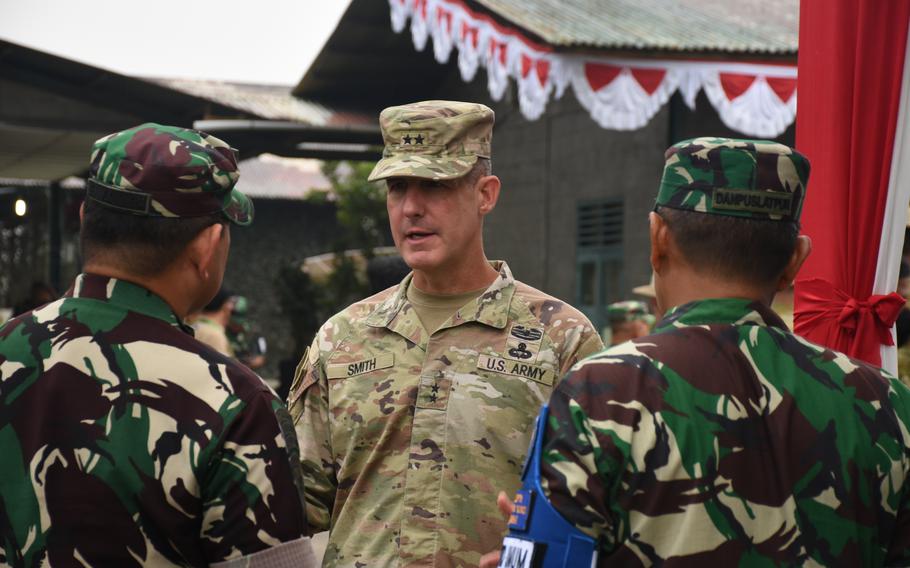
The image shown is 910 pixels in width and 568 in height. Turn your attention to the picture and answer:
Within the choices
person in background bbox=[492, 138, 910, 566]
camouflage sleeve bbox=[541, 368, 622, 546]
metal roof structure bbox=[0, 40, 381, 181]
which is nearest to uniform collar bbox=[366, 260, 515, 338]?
person in background bbox=[492, 138, 910, 566]

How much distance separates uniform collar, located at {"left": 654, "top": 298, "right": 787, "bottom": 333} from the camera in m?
1.79

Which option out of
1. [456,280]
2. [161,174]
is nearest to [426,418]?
[456,280]

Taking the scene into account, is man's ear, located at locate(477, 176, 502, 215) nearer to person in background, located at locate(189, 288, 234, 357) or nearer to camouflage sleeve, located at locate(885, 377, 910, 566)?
camouflage sleeve, located at locate(885, 377, 910, 566)

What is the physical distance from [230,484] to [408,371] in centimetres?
96

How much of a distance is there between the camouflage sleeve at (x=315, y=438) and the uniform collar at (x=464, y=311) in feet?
0.63

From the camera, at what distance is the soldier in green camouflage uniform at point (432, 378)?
2.54 m

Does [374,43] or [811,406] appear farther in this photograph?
[374,43]

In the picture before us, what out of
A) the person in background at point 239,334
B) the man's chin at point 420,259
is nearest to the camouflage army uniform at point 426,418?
the man's chin at point 420,259

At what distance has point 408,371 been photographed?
8.77 ft

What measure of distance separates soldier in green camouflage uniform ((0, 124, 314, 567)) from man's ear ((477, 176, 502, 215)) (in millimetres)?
1027

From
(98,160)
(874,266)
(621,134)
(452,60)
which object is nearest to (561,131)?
(621,134)

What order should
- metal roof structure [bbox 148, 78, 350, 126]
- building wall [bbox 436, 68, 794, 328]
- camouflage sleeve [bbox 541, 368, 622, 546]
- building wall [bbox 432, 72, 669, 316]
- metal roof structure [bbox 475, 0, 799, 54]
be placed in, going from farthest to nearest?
building wall [bbox 432, 72, 669, 316]
building wall [bbox 436, 68, 794, 328]
metal roof structure [bbox 148, 78, 350, 126]
metal roof structure [bbox 475, 0, 799, 54]
camouflage sleeve [bbox 541, 368, 622, 546]

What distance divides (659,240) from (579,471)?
1.38 ft

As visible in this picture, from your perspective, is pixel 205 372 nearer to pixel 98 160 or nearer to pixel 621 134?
pixel 98 160
